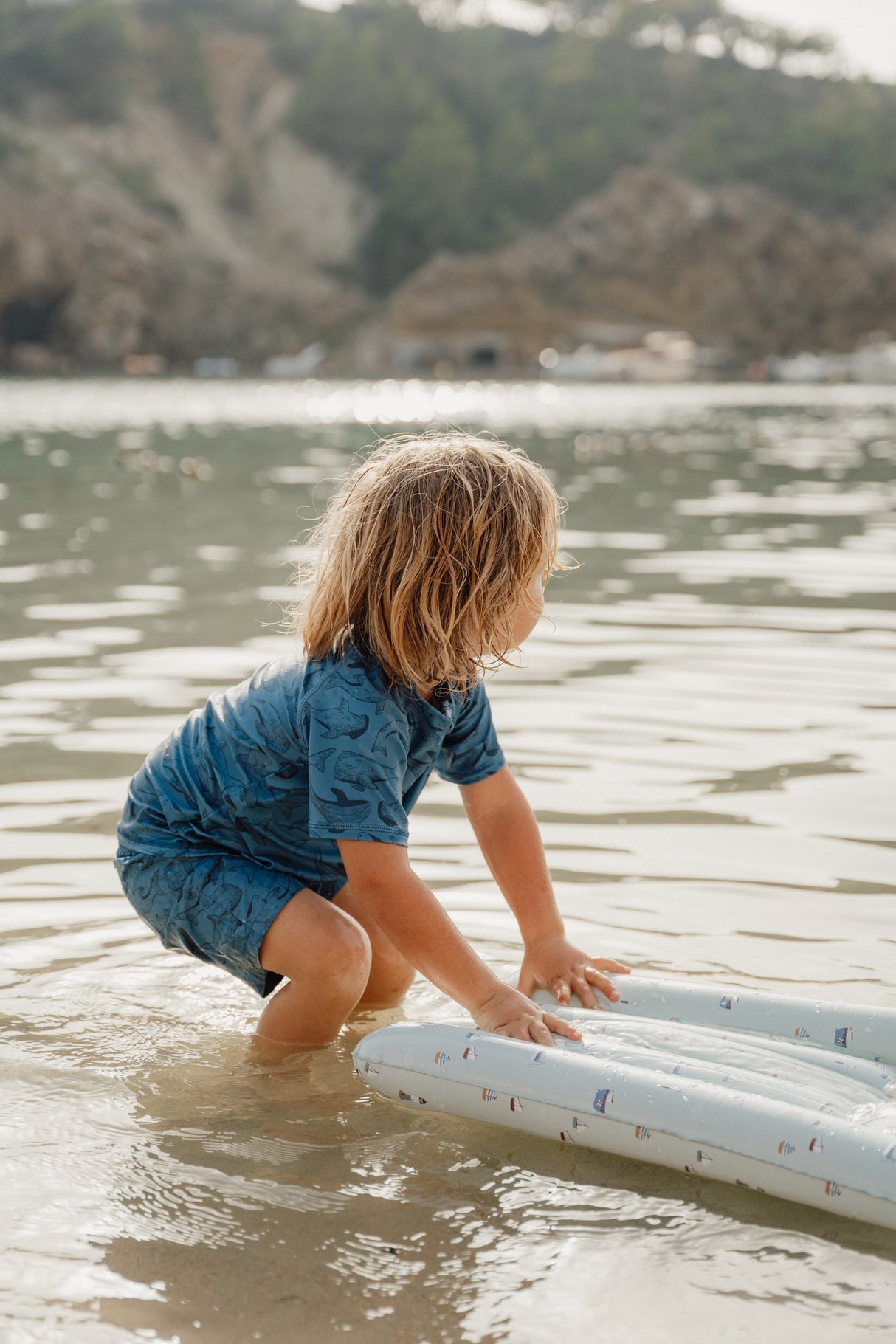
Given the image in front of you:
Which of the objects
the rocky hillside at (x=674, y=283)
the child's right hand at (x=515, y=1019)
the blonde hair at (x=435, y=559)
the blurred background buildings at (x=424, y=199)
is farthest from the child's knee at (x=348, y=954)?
the rocky hillside at (x=674, y=283)

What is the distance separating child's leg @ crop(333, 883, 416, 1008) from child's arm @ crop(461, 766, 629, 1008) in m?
0.25

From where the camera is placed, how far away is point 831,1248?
82.7 inches

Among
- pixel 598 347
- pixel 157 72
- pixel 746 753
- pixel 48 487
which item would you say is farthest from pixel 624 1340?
pixel 157 72

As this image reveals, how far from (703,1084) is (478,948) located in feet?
3.51

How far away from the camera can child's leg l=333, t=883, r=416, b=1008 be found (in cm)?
290

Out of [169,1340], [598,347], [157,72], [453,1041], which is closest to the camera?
[169,1340]

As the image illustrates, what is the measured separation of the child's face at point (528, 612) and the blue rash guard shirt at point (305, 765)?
0.54 ft

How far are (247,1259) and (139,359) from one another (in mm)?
60077

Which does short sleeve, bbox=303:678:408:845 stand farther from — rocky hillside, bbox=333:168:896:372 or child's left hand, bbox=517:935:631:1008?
rocky hillside, bbox=333:168:896:372

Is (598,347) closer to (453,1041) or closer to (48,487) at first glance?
(48,487)

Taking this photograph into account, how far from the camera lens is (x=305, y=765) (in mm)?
2633

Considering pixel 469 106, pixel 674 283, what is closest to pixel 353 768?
pixel 674 283

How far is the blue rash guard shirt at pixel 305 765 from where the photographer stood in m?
2.43

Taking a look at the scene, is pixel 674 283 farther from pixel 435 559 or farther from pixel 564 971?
pixel 435 559
